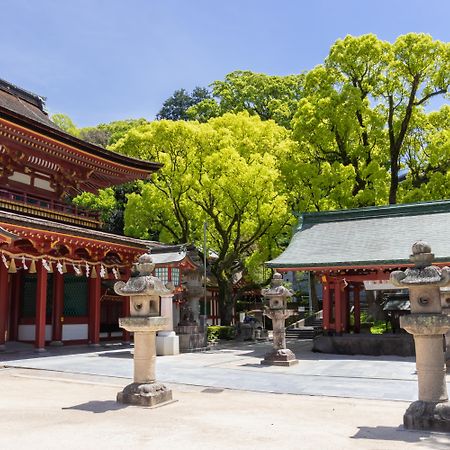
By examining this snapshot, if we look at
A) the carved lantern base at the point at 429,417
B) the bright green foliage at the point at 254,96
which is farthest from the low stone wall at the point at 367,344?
the bright green foliage at the point at 254,96

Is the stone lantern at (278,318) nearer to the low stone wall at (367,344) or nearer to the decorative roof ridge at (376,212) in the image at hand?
the low stone wall at (367,344)

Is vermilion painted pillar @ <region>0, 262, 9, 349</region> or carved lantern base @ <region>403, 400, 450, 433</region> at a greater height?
vermilion painted pillar @ <region>0, 262, 9, 349</region>

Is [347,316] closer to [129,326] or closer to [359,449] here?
[129,326]

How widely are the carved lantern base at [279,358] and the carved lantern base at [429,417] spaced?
844cm

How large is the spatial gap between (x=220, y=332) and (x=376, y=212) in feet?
33.7

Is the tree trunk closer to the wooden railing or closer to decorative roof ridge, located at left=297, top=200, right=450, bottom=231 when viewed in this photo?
decorative roof ridge, located at left=297, top=200, right=450, bottom=231

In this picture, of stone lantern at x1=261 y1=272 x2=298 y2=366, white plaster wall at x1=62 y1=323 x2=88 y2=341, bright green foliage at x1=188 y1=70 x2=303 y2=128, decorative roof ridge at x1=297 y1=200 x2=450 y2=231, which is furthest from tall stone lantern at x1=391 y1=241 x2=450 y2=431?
bright green foliage at x1=188 y1=70 x2=303 y2=128

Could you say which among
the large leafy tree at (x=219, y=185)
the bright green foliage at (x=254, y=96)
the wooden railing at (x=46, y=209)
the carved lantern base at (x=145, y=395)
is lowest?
the carved lantern base at (x=145, y=395)

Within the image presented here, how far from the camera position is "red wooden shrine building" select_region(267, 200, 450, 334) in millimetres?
19281

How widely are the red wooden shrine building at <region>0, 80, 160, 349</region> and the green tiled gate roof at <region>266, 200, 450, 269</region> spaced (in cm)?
741

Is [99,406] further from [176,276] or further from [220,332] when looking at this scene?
[220,332]

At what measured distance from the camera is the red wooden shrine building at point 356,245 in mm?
19281

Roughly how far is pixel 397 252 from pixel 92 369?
11993 millimetres

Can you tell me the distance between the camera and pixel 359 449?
6.68 meters
